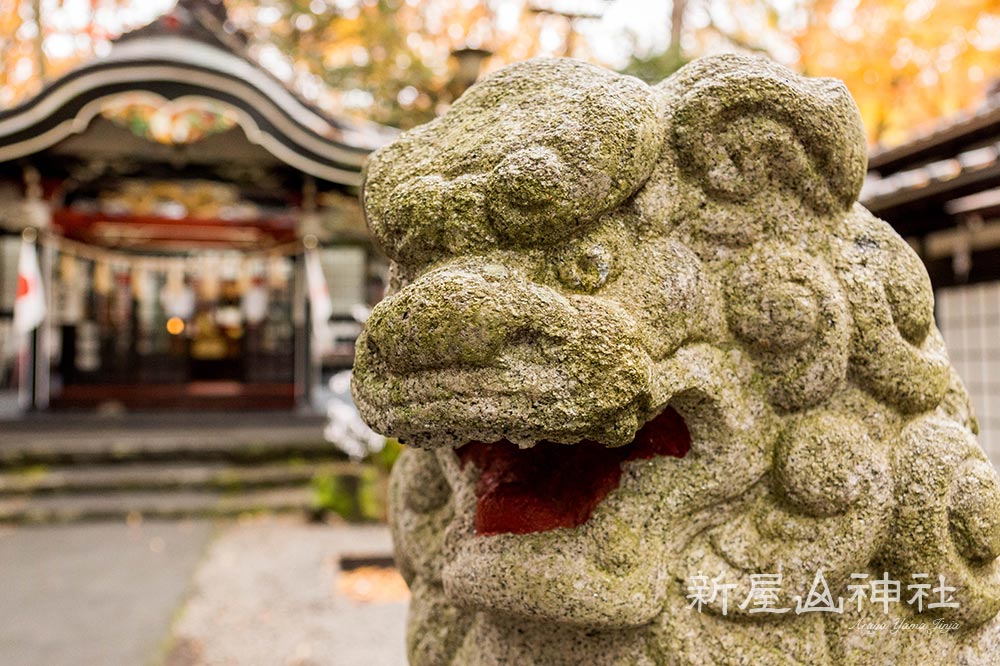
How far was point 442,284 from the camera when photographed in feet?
3.73

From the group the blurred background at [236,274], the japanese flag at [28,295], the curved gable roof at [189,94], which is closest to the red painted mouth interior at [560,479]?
the blurred background at [236,274]

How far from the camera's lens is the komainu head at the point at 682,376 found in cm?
117

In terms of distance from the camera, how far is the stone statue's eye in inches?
47.9

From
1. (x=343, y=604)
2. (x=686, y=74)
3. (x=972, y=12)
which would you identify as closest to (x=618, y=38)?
(x=972, y=12)

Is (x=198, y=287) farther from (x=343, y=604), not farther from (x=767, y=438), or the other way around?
(x=767, y=438)

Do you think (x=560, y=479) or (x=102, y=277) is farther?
(x=102, y=277)

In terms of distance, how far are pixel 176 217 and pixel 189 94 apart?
228cm

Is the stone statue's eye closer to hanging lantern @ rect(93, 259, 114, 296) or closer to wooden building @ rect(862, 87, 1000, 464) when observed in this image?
wooden building @ rect(862, 87, 1000, 464)

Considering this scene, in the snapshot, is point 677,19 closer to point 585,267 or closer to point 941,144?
point 941,144

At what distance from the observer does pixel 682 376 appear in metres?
1.23

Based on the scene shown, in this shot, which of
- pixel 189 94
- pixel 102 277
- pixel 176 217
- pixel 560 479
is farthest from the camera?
pixel 102 277

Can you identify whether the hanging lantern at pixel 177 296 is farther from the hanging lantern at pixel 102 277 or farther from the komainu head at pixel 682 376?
the komainu head at pixel 682 376

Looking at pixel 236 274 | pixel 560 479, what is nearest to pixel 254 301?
pixel 236 274

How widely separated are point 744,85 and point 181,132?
7032 mm
